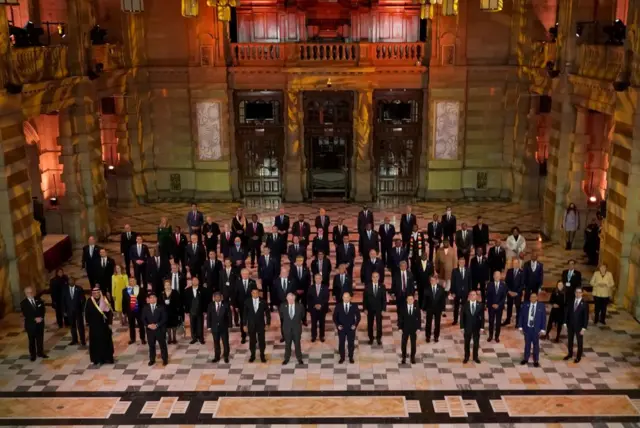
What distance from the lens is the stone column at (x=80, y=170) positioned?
2047 centimetres

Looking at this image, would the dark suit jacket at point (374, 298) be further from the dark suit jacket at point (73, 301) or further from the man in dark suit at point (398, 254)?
the dark suit jacket at point (73, 301)

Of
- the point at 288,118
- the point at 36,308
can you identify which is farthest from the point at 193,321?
the point at 288,118

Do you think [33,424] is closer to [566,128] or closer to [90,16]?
[90,16]

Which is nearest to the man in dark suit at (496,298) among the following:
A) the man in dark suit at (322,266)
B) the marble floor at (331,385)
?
the marble floor at (331,385)

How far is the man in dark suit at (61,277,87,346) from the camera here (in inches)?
567

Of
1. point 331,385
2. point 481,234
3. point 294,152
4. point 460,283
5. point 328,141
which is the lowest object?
point 331,385

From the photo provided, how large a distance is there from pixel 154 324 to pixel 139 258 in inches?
151

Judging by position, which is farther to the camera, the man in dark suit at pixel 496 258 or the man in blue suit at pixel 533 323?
the man in dark suit at pixel 496 258

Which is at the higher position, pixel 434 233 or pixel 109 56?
pixel 109 56

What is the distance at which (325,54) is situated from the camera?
25266mm

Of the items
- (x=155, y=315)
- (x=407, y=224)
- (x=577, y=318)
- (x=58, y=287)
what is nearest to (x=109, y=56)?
(x=58, y=287)

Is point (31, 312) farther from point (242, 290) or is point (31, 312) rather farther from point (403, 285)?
point (403, 285)

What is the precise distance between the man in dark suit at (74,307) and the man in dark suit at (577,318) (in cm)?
915

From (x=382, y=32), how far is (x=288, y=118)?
4.41 meters
